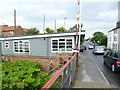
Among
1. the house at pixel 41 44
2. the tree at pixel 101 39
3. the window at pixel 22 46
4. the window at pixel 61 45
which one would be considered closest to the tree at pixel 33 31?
the tree at pixel 101 39

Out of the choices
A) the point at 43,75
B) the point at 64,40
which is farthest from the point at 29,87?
the point at 64,40

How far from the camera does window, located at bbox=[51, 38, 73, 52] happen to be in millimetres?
25805

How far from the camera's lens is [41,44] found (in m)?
27.6

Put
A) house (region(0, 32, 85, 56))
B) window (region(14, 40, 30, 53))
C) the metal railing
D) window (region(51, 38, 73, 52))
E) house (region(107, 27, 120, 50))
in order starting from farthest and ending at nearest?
house (region(107, 27, 120, 50)) → window (region(14, 40, 30, 53)) → house (region(0, 32, 85, 56)) → window (region(51, 38, 73, 52)) → the metal railing

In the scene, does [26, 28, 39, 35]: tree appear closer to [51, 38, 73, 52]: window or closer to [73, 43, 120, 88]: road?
[51, 38, 73, 52]: window

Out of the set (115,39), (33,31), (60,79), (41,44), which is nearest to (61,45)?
(41,44)

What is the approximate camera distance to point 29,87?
353 inches

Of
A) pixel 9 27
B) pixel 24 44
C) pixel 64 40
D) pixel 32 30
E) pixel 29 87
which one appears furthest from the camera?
pixel 9 27

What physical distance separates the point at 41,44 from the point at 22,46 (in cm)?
305

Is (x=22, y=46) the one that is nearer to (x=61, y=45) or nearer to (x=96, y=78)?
(x=61, y=45)

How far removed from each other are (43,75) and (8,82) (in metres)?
2.86

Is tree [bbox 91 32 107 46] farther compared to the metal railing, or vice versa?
tree [bbox 91 32 107 46]

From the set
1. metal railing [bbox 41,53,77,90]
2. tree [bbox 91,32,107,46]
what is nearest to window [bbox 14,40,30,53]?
metal railing [bbox 41,53,77,90]

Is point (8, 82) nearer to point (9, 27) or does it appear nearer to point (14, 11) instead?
point (14, 11)
